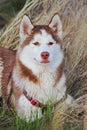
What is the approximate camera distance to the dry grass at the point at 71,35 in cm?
750

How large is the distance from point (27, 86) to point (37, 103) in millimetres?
209

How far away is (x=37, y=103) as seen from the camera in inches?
267

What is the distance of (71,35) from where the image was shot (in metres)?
7.93

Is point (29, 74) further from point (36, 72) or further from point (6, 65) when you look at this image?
point (6, 65)

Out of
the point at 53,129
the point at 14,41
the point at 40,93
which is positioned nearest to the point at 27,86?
the point at 40,93

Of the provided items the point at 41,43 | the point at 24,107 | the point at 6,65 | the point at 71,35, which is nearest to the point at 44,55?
the point at 41,43

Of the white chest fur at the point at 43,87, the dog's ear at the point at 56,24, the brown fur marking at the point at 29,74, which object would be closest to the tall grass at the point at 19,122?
the white chest fur at the point at 43,87

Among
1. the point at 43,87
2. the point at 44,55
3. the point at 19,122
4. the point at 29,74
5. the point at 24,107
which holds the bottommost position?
the point at 19,122

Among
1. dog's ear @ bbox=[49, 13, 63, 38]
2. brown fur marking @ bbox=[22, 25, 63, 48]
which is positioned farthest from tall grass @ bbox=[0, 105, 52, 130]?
dog's ear @ bbox=[49, 13, 63, 38]

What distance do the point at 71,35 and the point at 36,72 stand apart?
1.33 meters

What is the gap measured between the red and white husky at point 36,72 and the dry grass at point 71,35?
0.29 meters

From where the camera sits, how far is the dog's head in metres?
6.55

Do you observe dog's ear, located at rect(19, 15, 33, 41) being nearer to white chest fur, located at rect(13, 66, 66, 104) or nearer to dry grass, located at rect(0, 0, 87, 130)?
white chest fur, located at rect(13, 66, 66, 104)

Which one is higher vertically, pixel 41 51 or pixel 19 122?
pixel 41 51
